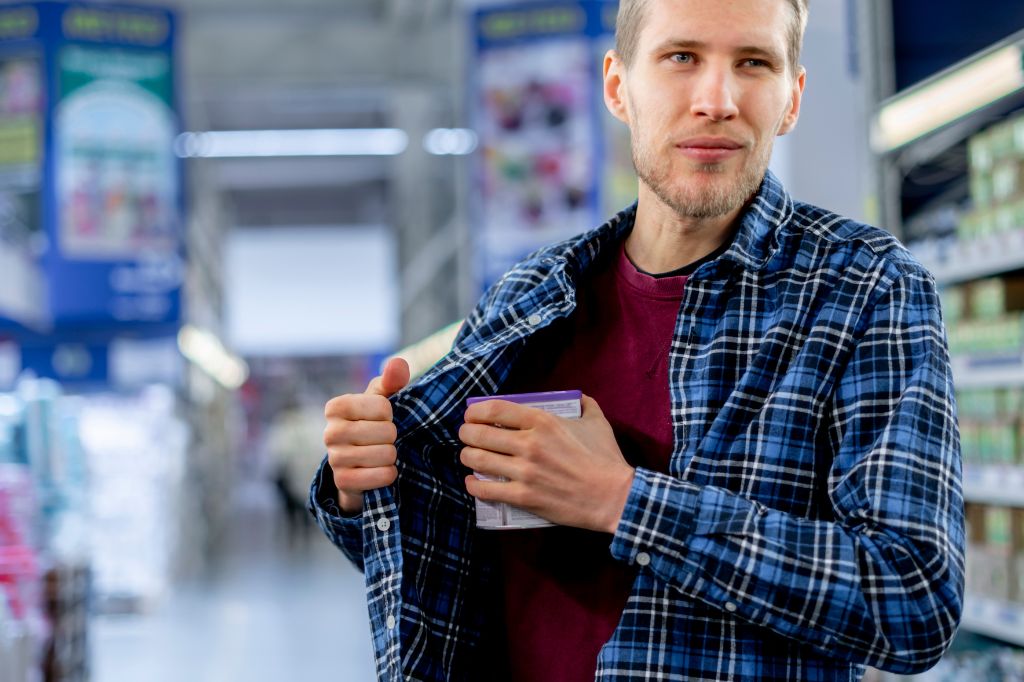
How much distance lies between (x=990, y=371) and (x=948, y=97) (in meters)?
0.89

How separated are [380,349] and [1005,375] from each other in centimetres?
2604

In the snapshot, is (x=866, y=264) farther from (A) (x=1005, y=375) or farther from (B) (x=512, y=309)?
(A) (x=1005, y=375)

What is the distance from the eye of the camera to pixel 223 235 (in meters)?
27.8

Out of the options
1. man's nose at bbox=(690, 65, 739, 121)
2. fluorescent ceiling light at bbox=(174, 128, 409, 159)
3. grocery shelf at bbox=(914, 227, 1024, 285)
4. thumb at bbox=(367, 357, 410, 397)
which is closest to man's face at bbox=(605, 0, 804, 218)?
man's nose at bbox=(690, 65, 739, 121)

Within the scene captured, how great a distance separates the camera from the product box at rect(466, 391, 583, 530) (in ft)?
4.33

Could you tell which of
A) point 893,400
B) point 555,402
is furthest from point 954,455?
point 555,402

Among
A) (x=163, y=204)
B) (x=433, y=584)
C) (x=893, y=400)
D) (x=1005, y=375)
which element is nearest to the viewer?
(x=893, y=400)

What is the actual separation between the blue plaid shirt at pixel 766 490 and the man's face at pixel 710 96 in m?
0.07

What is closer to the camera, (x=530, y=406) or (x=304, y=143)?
(x=530, y=406)

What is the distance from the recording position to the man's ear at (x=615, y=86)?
5.10 ft

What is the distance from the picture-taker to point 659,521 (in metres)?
1.25

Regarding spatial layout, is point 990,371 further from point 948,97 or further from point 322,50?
point 322,50

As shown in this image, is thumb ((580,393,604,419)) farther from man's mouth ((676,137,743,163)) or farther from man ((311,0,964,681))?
man's mouth ((676,137,743,163))

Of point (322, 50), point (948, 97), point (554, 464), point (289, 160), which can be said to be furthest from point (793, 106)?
point (289, 160)
